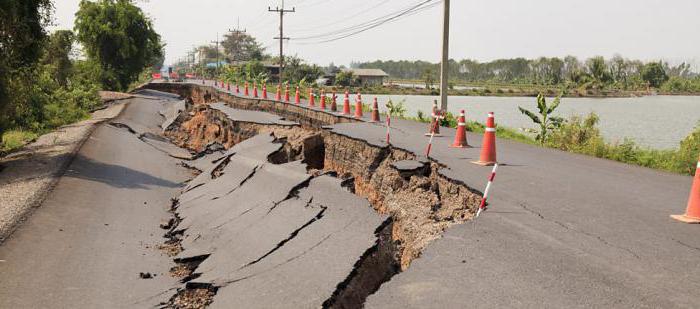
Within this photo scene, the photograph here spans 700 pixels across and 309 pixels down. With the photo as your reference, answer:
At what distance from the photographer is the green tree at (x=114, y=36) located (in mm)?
43656

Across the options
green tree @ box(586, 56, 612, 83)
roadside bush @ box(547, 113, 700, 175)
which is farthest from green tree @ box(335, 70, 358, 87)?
roadside bush @ box(547, 113, 700, 175)

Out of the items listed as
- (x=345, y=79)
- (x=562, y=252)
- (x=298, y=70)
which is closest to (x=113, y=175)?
(x=562, y=252)

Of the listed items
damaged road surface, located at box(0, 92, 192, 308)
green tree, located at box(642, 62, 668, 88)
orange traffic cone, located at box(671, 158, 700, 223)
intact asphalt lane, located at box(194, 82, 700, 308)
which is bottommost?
damaged road surface, located at box(0, 92, 192, 308)

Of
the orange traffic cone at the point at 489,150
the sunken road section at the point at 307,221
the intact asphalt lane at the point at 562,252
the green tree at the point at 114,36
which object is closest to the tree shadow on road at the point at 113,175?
the sunken road section at the point at 307,221

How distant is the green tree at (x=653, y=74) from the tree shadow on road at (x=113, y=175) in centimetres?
12845

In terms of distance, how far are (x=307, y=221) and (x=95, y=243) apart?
10.5ft

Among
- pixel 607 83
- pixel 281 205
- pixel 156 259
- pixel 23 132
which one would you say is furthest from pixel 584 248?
pixel 607 83

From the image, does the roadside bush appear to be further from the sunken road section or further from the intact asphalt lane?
the sunken road section

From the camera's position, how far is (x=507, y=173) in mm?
9000

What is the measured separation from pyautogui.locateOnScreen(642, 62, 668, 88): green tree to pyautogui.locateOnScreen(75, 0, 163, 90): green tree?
109 meters

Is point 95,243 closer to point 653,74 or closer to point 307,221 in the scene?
point 307,221

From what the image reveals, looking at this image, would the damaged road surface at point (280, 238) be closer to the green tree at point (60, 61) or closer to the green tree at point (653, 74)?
the green tree at point (60, 61)

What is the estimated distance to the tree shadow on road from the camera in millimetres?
12086

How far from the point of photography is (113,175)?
1282 cm
